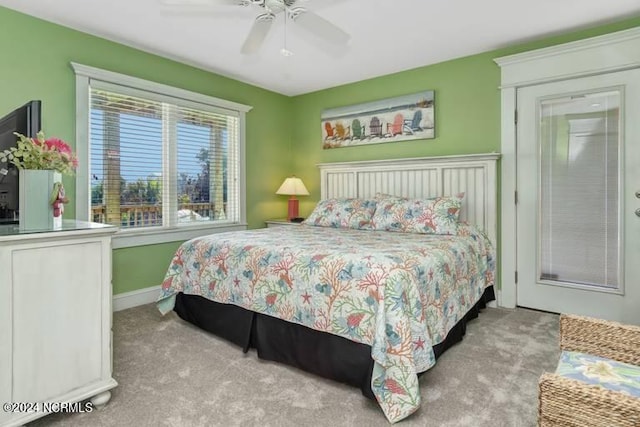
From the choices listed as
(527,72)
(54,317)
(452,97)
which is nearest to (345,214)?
(452,97)

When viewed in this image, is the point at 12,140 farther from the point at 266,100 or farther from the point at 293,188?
the point at 266,100

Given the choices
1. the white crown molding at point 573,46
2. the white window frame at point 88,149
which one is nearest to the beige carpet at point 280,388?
the white window frame at point 88,149

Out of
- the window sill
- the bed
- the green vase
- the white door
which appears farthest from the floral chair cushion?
the window sill

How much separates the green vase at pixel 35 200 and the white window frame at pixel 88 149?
54.8 inches

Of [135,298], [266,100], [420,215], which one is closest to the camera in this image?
[420,215]

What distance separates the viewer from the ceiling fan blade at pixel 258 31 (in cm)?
225

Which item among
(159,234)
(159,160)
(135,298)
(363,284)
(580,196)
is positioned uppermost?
(159,160)

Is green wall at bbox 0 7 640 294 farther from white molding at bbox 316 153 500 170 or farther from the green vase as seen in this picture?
the green vase

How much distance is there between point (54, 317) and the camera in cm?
162

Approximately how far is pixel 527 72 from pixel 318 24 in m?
1.99

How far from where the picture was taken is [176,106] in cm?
369

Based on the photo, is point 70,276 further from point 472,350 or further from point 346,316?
point 472,350

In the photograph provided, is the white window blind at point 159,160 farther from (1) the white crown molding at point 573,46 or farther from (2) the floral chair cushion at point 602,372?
(2) the floral chair cushion at point 602,372

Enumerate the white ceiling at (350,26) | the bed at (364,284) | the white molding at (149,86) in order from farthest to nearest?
the white molding at (149,86) → the white ceiling at (350,26) → the bed at (364,284)
